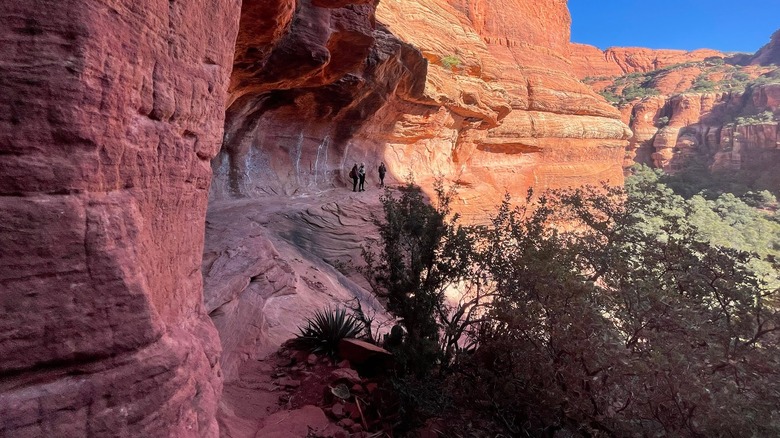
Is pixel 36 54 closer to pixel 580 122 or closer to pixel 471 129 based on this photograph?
pixel 471 129

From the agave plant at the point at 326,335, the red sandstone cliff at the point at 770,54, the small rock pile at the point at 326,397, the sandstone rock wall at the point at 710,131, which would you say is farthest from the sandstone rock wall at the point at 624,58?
the small rock pile at the point at 326,397

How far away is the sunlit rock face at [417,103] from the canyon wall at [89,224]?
3.87 m

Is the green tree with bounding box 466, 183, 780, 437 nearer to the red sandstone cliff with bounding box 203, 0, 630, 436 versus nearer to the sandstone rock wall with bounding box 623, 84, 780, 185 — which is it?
the red sandstone cliff with bounding box 203, 0, 630, 436

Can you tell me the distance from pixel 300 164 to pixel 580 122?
22.0 meters

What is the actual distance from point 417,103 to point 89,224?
56.3ft

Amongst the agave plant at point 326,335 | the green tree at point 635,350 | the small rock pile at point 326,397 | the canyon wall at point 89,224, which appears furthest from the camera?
the agave plant at point 326,335

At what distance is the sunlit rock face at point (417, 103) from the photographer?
→ 28.8 ft

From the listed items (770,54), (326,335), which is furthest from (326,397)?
(770,54)

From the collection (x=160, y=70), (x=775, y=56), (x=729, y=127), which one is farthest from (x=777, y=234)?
(x=775, y=56)

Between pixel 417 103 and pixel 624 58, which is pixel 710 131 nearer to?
pixel 624 58

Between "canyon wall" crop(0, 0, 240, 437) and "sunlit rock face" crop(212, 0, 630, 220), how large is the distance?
387cm

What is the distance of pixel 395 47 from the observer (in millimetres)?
13469

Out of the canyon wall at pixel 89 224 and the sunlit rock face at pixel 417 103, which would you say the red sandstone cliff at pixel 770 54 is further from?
the canyon wall at pixel 89 224

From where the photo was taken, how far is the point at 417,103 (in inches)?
724
